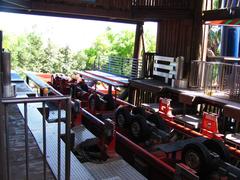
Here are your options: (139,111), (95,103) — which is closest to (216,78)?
(139,111)

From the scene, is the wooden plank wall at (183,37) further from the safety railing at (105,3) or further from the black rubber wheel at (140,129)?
the black rubber wheel at (140,129)

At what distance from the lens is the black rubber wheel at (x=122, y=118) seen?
5495mm

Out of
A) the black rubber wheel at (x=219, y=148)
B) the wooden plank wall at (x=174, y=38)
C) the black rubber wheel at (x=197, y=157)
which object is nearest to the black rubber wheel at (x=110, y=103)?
the wooden plank wall at (x=174, y=38)

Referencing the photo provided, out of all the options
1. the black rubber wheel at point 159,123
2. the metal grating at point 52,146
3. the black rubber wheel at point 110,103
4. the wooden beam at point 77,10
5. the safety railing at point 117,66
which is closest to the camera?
the metal grating at point 52,146

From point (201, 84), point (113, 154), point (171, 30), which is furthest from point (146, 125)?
point (171, 30)

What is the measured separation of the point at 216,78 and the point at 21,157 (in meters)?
5.03

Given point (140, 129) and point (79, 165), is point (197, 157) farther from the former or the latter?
point (79, 165)

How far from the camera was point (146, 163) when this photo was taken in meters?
4.24

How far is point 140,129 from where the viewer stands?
4.95 metres

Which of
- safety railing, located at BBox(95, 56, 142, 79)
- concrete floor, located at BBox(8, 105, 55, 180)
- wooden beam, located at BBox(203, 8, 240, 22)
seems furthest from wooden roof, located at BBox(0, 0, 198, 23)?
concrete floor, located at BBox(8, 105, 55, 180)

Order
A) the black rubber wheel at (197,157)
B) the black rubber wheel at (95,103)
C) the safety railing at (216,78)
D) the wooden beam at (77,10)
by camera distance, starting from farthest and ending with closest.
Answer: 1. the wooden beam at (77,10)
2. the black rubber wheel at (95,103)
3. the safety railing at (216,78)
4. the black rubber wheel at (197,157)

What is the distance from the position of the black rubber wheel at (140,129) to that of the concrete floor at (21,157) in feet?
6.62

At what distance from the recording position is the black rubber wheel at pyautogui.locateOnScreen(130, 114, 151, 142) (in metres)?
4.93

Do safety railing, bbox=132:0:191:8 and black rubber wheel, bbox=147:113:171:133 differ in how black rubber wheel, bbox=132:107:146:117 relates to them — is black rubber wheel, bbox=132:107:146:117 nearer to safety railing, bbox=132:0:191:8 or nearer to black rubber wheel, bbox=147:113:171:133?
black rubber wheel, bbox=147:113:171:133
